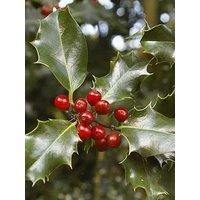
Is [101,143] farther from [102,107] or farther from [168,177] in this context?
[168,177]

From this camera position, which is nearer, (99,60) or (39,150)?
(39,150)

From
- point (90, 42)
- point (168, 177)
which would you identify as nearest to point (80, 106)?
point (168, 177)

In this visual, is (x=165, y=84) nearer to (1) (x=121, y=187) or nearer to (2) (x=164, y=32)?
(2) (x=164, y=32)

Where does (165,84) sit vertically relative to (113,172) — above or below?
above

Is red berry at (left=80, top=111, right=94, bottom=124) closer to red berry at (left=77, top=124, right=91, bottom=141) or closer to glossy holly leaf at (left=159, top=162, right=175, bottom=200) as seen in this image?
red berry at (left=77, top=124, right=91, bottom=141)

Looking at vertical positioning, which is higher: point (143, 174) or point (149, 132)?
point (149, 132)

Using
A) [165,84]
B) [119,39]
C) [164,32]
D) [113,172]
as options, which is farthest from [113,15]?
[113,172]
